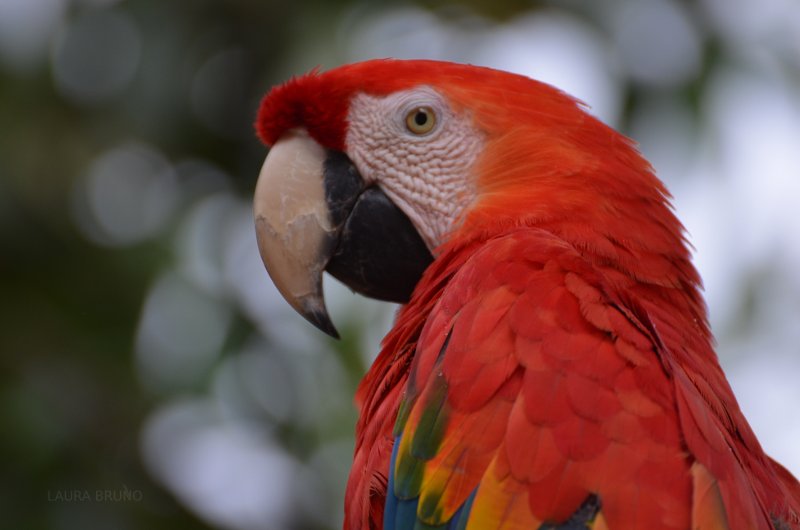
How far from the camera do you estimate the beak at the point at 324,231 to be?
1.48 meters

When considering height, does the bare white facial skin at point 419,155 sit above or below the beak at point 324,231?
above

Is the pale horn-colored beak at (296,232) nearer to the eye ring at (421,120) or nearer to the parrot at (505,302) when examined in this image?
the parrot at (505,302)

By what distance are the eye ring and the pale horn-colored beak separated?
16 centimetres

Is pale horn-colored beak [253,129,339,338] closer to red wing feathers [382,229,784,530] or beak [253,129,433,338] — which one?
beak [253,129,433,338]

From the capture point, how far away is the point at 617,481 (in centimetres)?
106

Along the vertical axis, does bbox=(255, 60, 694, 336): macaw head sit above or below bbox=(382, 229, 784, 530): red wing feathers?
above

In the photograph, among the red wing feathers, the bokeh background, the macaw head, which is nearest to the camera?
the red wing feathers

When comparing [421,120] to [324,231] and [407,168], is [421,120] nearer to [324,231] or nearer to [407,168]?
[407,168]

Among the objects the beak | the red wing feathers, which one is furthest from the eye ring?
the red wing feathers

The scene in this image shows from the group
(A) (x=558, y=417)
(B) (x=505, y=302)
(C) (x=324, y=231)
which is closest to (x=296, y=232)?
(C) (x=324, y=231)

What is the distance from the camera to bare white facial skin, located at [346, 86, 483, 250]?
1.49 meters

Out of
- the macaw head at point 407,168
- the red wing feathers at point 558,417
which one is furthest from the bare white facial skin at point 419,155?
the red wing feathers at point 558,417

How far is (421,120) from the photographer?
4.99 ft

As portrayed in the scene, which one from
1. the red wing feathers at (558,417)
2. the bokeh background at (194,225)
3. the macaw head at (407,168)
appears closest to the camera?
the red wing feathers at (558,417)
